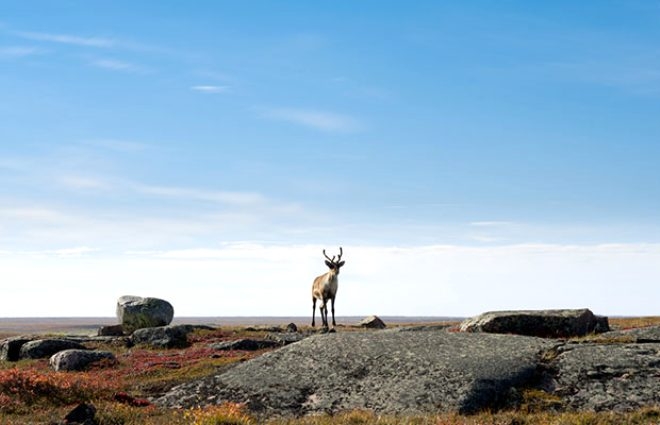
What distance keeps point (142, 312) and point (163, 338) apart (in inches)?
636

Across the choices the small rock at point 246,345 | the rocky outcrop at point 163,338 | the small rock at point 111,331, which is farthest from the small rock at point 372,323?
the small rock at point 246,345

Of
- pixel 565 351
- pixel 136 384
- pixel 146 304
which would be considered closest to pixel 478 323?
pixel 565 351

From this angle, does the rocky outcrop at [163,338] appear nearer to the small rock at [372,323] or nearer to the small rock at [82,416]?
the small rock at [372,323]

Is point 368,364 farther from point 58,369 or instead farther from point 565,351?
point 58,369

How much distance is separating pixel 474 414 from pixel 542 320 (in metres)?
18.6

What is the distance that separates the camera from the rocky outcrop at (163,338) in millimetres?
44188

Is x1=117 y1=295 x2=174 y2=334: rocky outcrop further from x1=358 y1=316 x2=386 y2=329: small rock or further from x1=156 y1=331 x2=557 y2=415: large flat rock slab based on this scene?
x1=156 y1=331 x2=557 y2=415: large flat rock slab

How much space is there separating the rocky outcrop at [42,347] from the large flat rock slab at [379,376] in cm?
2223

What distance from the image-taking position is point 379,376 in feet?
69.3

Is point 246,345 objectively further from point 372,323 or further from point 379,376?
point 372,323

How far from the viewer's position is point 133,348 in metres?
44.3

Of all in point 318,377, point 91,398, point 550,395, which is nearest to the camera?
point 550,395

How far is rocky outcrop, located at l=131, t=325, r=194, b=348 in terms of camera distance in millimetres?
44188

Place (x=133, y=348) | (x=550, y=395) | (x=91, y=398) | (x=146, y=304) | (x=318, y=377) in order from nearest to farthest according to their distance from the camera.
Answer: (x=550, y=395)
(x=318, y=377)
(x=91, y=398)
(x=133, y=348)
(x=146, y=304)
